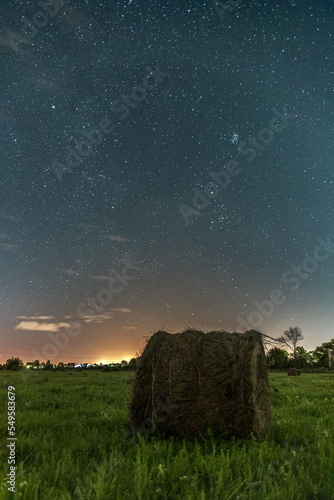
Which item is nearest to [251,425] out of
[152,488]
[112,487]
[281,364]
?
[152,488]

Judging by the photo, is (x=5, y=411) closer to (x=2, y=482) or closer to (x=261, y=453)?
(x=2, y=482)

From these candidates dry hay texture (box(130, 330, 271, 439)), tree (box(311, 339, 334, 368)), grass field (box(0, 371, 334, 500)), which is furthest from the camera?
tree (box(311, 339, 334, 368))

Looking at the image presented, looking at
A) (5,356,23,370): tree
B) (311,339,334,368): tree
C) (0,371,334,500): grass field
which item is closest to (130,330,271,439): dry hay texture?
(0,371,334,500): grass field

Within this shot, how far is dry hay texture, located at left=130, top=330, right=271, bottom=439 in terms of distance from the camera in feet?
22.4

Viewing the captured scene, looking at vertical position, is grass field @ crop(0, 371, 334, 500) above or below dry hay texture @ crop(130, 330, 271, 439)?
below

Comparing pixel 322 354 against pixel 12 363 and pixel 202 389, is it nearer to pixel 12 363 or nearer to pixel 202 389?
pixel 12 363

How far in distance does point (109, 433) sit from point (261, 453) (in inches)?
110

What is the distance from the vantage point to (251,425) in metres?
6.78

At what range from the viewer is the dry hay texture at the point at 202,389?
6.81 m

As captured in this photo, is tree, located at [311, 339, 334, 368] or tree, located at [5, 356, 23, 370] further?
tree, located at [311, 339, 334, 368]

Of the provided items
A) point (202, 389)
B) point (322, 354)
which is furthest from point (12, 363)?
point (322, 354)

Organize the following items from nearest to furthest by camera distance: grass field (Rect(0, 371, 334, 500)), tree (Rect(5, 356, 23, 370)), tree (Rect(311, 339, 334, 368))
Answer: grass field (Rect(0, 371, 334, 500)) < tree (Rect(5, 356, 23, 370)) < tree (Rect(311, 339, 334, 368))

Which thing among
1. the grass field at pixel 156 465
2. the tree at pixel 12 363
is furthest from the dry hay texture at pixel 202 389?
the tree at pixel 12 363

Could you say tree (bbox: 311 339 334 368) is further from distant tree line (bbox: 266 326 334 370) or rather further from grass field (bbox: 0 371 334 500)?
grass field (bbox: 0 371 334 500)
